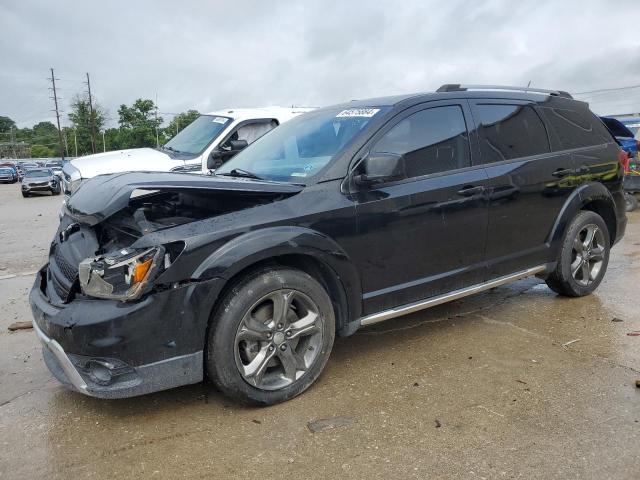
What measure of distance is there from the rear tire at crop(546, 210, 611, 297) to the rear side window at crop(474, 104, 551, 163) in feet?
2.64

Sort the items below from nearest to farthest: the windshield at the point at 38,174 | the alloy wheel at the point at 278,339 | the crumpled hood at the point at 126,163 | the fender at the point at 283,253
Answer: the fender at the point at 283,253 → the alloy wheel at the point at 278,339 → the crumpled hood at the point at 126,163 → the windshield at the point at 38,174

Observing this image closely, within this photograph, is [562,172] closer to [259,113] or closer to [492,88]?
[492,88]

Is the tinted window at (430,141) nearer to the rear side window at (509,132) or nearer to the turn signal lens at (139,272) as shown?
the rear side window at (509,132)

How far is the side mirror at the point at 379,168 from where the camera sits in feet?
11.1

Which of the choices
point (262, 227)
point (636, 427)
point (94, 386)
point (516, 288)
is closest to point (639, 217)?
point (516, 288)

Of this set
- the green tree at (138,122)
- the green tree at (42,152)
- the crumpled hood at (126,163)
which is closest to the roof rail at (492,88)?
the crumpled hood at (126,163)

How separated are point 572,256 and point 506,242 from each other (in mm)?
1087

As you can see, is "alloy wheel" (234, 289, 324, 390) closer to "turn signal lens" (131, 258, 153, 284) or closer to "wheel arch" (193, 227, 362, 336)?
"wheel arch" (193, 227, 362, 336)

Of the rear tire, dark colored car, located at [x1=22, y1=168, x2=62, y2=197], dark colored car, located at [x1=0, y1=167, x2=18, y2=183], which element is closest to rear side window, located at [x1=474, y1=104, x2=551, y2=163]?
the rear tire

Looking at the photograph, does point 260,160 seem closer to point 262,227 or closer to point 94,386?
point 262,227

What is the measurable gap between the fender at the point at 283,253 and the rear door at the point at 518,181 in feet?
4.18

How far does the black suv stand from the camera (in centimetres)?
284

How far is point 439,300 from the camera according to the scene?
3.93 metres

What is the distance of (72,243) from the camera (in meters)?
3.43
